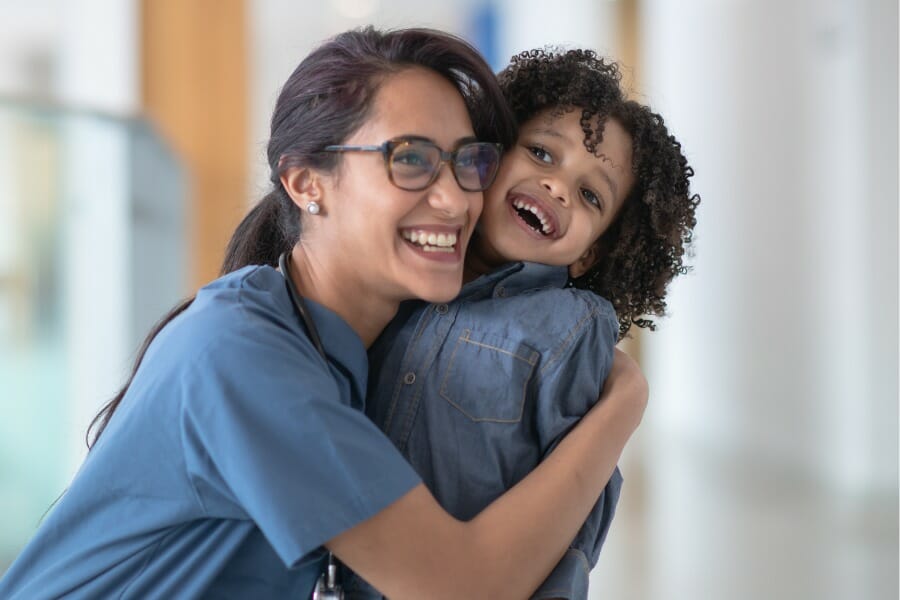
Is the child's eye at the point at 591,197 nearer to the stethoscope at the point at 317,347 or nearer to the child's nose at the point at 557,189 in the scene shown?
the child's nose at the point at 557,189

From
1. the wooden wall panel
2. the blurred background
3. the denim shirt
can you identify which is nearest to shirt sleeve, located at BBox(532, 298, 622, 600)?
the denim shirt

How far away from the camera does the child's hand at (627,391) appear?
1636 mm

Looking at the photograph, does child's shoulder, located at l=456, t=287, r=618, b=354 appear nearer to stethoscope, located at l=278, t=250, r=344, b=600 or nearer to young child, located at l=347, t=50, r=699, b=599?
young child, located at l=347, t=50, r=699, b=599

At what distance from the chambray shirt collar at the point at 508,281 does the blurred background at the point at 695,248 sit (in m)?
2.26

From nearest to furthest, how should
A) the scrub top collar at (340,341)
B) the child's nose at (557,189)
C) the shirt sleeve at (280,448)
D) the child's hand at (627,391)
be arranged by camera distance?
1. the shirt sleeve at (280,448)
2. the scrub top collar at (340,341)
3. the child's hand at (627,391)
4. the child's nose at (557,189)

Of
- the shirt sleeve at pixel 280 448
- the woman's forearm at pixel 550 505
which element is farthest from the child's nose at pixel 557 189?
the shirt sleeve at pixel 280 448

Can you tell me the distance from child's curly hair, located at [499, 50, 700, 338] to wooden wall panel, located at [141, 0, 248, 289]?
14.6ft

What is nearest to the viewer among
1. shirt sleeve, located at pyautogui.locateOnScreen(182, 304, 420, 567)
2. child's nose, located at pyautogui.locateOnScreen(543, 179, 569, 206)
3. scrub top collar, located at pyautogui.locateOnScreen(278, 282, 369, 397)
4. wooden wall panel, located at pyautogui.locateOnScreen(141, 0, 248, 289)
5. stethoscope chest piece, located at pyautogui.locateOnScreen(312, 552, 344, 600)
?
shirt sleeve, located at pyautogui.locateOnScreen(182, 304, 420, 567)

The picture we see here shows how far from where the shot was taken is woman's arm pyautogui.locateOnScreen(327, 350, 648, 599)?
130 centimetres

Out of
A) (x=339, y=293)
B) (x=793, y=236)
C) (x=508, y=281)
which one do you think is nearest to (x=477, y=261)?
(x=508, y=281)

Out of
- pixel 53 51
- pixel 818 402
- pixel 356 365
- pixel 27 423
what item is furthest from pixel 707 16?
pixel 356 365

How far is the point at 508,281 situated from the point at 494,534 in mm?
494

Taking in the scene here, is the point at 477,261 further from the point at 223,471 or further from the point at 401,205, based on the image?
the point at 223,471

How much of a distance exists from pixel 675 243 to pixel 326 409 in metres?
0.81
